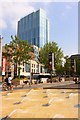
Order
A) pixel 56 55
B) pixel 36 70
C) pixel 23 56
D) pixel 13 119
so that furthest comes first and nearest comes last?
pixel 36 70
pixel 56 55
pixel 23 56
pixel 13 119

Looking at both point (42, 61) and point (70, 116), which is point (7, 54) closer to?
point (42, 61)

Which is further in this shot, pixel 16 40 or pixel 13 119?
pixel 16 40

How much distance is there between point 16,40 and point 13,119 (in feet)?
150

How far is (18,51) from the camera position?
173 feet

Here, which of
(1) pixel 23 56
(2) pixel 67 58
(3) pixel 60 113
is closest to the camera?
(3) pixel 60 113

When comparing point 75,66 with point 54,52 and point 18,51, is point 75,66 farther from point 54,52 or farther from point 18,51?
point 18,51

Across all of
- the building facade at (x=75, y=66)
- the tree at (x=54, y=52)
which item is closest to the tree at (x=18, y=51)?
the building facade at (x=75, y=66)

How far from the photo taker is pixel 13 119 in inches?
444

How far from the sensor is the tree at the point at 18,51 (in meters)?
52.8

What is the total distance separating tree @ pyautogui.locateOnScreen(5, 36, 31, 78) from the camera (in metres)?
52.8

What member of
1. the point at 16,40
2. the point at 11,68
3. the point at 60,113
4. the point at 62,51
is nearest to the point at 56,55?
the point at 62,51

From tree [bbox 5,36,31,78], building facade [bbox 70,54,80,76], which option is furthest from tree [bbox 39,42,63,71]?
tree [bbox 5,36,31,78]

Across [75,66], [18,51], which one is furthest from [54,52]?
[18,51]

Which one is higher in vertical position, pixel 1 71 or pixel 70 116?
pixel 1 71
